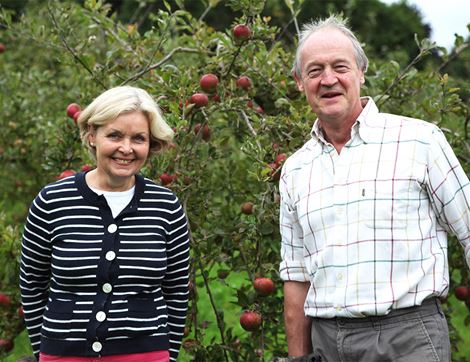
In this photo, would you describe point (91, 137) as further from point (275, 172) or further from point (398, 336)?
point (398, 336)

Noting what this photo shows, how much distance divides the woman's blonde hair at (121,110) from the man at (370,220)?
1.58ft

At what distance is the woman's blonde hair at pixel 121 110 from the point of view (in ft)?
8.31

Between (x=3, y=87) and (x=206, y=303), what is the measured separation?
207cm

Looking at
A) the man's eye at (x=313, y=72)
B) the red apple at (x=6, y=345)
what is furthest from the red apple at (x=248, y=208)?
the red apple at (x=6, y=345)

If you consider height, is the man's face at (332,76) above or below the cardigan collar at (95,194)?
above

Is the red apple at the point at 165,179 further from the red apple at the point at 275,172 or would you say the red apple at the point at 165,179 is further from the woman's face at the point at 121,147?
the woman's face at the point at 121,147

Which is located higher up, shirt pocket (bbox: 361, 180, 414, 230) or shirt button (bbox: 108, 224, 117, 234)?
shirt pocket (bbox: 361, 180, 414, 230)

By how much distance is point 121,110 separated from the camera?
→ 253 centimetres

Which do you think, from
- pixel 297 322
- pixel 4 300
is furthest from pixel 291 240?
pixel 4 300

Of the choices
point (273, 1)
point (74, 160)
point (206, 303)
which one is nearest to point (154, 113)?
point (74, 160)

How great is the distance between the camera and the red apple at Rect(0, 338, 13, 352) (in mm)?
3906

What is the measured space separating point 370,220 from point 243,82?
1393mm

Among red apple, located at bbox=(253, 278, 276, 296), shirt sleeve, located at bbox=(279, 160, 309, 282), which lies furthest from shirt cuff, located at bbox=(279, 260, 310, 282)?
red apple, located at bbox=(253, 278, 276, 296)

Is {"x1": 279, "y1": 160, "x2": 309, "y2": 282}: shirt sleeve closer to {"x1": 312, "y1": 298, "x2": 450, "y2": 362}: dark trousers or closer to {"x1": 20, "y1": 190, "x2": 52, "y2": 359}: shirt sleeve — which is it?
{"x1": 312, "y1": 298, "x2": 450, "y2": 362}: dark trousers
